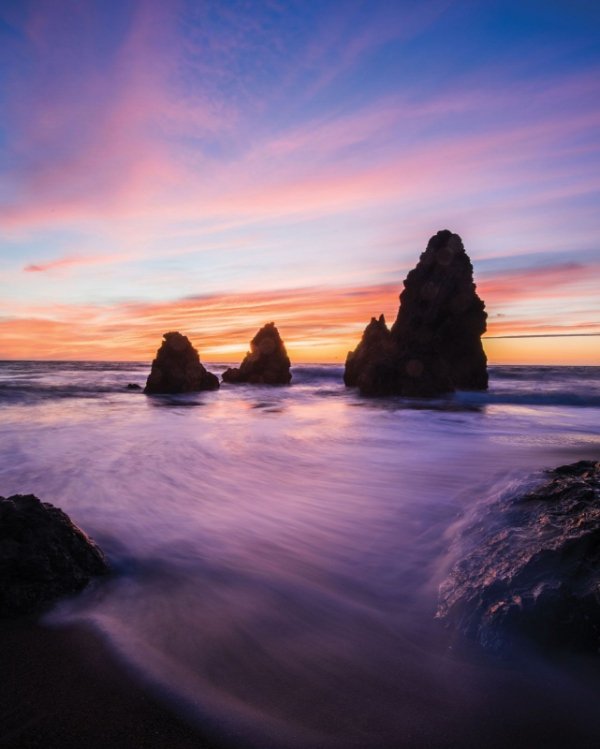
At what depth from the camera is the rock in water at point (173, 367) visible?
30109 mm

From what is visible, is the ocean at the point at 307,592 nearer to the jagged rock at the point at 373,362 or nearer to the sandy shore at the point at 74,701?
the sandy shore at the point at 74,701

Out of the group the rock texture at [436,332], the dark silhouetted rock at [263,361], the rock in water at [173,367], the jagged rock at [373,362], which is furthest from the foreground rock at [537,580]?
the dark silhouetted rock at [263,361]

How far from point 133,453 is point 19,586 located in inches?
307

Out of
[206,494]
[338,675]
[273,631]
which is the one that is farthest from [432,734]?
[206,494]

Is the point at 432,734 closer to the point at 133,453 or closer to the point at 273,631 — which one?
the point at 273,631

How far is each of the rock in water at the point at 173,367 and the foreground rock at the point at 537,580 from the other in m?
28.1

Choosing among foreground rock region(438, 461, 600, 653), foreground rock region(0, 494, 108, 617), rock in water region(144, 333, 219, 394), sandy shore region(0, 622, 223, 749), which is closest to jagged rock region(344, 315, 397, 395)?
rock in water region(144, 333, 219, 394)

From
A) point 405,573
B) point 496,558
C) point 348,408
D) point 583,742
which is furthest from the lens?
point 348,408

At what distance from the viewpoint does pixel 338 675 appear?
104 inches

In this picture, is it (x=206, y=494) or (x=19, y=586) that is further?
(x=206, y=494)

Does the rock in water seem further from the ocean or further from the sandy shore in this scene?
the sandy shore

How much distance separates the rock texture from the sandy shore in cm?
2679

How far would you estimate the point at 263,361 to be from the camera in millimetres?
42156

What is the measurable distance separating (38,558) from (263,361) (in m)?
38.9
